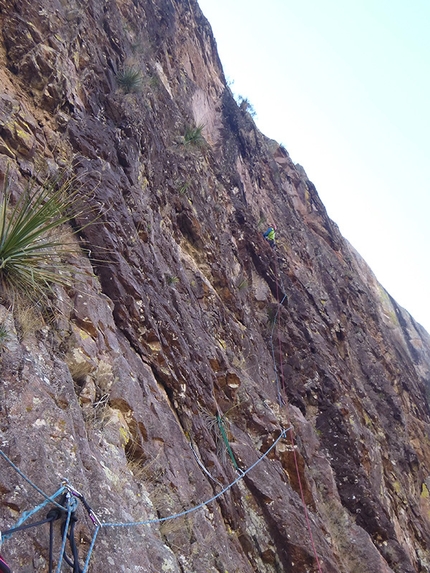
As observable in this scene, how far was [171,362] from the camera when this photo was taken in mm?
5852

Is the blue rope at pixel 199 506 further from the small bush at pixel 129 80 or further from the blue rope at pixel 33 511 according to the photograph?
the small bush at pixel 129 80

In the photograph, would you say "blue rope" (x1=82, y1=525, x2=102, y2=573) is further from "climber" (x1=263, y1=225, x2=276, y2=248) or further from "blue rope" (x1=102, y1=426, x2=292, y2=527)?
"climber" (x1=263, y1=225, x2=276, y2=248)

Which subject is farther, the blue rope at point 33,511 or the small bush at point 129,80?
the small bush at point 129,80

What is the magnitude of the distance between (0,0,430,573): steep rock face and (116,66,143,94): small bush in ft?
0.19

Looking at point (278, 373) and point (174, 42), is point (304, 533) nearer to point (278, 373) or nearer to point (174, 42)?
point (278, 373)

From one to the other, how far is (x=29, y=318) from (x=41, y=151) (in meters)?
2.86

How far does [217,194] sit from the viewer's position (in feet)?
40.6

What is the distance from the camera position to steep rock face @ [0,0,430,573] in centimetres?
343

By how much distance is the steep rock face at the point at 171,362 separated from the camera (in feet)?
11.3

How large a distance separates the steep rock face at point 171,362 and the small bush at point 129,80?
0.06 m

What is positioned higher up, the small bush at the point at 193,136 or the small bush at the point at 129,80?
the small bush at the point at 193,136


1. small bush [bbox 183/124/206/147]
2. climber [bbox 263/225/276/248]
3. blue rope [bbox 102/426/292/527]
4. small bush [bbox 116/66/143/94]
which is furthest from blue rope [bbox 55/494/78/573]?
climber [bbox 263/225/276/248]

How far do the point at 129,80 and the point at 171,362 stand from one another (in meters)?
6.17

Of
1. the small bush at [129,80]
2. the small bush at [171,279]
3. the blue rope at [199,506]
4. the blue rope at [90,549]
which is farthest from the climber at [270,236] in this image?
the blue rope at [90,549]
